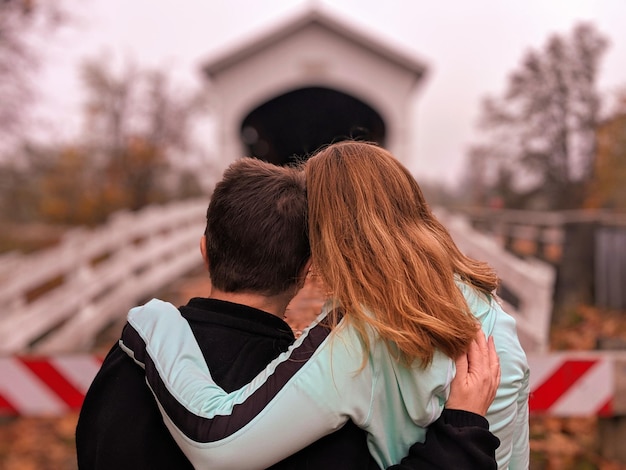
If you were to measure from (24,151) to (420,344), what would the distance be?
6.77m

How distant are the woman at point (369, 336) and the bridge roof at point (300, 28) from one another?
8.02 meters

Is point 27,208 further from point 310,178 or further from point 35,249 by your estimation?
point 310,178

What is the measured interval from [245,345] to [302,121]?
47.7 feet

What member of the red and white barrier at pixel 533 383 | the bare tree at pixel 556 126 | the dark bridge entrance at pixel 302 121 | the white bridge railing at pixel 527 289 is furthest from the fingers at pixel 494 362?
the dark bridge entrance at pixel 302 121

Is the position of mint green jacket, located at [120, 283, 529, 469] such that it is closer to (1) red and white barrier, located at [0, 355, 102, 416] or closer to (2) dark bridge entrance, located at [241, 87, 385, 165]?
(1) red and white barrier, located at [0, 355, 102, 416]

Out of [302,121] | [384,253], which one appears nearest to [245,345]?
[384,253]

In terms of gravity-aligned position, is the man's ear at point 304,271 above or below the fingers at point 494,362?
above

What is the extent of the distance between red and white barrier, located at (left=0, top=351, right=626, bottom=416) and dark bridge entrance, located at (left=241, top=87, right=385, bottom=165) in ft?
33.1

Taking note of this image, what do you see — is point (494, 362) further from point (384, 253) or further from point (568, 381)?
point (568, 381)

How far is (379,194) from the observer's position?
1351mm

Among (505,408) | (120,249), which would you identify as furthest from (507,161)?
(505,408)

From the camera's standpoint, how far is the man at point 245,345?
50.4 inches

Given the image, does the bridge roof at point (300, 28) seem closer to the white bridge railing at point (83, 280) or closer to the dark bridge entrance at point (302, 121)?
the white bridge railing at point (83, 280)

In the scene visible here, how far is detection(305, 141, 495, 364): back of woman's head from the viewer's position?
1.26 meters
